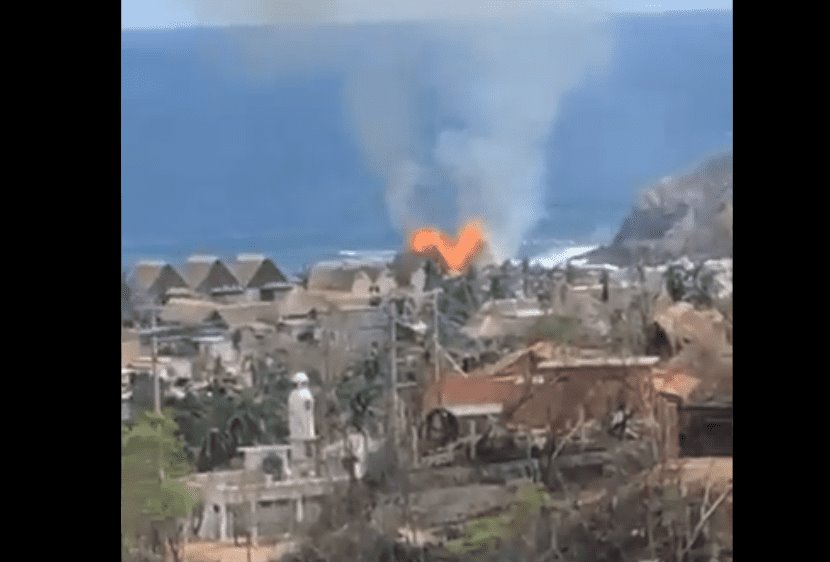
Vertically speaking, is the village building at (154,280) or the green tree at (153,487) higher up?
the village building at (154,280)

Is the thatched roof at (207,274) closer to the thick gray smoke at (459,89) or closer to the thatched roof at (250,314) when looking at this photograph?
the thatched roof at (250,314)

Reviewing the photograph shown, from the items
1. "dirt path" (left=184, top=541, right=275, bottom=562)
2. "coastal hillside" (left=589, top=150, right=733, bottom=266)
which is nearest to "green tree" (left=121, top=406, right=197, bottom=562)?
"dirt path" (left=184, top=541, right=275, bottom=562)

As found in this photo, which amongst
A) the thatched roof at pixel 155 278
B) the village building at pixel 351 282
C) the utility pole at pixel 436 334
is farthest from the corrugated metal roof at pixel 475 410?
the thatched roof at pixel 155 278

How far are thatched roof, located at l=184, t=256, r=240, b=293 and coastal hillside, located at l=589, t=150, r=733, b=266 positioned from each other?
0.45 m

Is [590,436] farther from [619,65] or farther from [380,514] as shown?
[619,65]

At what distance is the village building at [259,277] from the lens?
142 centimetres

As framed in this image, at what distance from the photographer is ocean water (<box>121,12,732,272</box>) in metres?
1.41

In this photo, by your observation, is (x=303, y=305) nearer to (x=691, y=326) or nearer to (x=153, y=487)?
(x=153, y=487)

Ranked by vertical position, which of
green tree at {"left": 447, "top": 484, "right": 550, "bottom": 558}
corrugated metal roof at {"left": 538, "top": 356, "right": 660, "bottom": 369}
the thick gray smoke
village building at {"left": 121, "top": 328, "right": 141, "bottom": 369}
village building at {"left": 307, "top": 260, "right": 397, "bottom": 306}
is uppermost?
the thick gray smoke

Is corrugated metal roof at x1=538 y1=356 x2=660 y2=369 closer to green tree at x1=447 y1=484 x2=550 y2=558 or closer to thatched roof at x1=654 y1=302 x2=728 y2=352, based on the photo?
thatched roof at x1=654 y1=302 x2=728 y2=352

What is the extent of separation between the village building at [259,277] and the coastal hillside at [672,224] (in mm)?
390

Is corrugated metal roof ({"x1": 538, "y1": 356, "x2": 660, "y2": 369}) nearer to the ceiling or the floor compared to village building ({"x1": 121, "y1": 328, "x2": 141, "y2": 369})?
nearer to the floor
